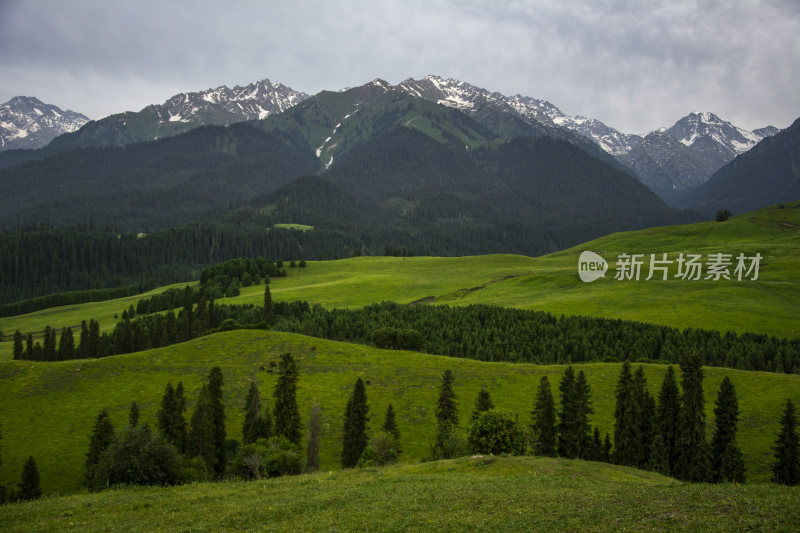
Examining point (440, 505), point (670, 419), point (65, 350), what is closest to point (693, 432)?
point (670, 419)

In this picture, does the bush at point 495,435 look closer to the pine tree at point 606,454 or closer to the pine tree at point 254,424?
the pine tree at point 606,454

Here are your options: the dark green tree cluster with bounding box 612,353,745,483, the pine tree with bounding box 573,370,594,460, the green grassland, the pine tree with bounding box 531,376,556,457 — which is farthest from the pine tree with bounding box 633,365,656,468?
the green grassland

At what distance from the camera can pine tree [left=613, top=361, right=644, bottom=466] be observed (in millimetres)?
64250

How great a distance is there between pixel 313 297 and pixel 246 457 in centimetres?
13949

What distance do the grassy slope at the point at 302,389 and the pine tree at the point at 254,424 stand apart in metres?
8.44

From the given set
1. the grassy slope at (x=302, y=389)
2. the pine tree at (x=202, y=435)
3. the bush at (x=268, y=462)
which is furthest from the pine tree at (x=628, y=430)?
the pine tree at (x=202, y=435)

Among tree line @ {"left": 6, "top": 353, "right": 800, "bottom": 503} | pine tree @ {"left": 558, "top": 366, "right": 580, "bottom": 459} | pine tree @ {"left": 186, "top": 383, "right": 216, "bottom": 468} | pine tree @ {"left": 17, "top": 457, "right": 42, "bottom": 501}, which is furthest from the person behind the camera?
pine tree @ {"left": 558, "top": 366, "right": 580, "bottom": 459}

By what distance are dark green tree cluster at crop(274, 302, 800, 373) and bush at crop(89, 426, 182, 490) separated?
68.7 meters

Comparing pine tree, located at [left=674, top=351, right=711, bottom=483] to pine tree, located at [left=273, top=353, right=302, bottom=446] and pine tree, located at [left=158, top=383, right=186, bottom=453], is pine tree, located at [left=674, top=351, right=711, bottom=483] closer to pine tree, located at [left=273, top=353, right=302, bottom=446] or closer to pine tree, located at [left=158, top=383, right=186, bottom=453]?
pine tree, located at [left=273, top=353, right=302, bottom=446]

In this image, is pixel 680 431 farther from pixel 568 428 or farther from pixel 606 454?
pixel 568 428

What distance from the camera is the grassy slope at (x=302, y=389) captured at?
2808 inches

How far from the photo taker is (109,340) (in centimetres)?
14075

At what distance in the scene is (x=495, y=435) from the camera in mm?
59750

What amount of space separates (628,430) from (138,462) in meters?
57.6
